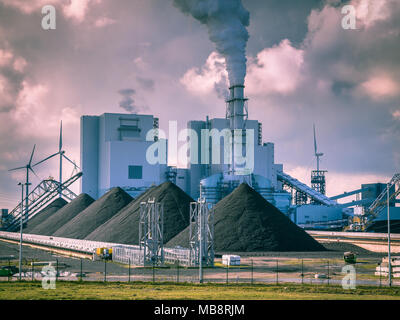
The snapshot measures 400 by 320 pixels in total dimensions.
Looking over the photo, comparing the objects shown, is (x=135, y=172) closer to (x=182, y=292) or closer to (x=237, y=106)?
(x=237, y=106)

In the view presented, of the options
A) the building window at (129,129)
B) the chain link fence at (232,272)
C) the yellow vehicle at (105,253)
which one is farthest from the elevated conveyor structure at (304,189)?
the yellow vehicle at (105,253)

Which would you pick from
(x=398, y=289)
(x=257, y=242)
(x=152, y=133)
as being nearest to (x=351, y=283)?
(x=398, y=289)

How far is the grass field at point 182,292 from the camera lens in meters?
35.1

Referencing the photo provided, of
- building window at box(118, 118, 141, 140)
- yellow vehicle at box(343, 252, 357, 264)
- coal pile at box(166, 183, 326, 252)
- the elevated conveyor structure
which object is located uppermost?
building window at box(118, 118, 141, 140)

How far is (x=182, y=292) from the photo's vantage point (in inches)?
1496

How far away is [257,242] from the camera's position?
7919 centimetres

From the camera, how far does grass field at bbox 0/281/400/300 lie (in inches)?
1382

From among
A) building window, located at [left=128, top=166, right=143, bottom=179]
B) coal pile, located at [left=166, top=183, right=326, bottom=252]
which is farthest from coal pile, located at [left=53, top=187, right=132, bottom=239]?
coal pile, located at [left=166, top=183, right=326, bottom=252]

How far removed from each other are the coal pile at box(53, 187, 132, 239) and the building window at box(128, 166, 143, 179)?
29996mm

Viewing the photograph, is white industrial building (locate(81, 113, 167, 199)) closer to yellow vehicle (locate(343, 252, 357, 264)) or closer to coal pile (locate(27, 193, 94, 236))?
coal pile (locate(27, 193, 94, 236))

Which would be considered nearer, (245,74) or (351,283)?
(351,283)

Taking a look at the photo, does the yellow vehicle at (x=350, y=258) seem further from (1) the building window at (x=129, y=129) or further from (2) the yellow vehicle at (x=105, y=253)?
(1) the building window at (x=129, y=129)

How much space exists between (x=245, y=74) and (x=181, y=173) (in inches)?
1823
